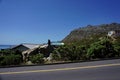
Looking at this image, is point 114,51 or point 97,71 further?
point 114,51

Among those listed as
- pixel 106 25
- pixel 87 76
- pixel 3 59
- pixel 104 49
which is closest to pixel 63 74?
pixel 87 76

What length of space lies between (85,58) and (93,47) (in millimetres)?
1127

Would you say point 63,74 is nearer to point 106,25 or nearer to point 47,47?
point 47,47

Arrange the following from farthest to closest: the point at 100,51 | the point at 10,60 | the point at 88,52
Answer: the point at 100,51 → the point at 88,52 → the point at 10,60

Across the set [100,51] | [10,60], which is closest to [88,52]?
[100,51]

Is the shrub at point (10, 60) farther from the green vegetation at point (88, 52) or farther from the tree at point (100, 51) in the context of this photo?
the tree at point (100, 51)

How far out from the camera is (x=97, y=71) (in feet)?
38.4

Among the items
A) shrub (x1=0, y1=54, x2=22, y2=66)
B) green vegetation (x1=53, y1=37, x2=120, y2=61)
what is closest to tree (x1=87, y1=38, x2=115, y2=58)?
green vegetation (x1=53, y1=37, x2=120, y2=61)

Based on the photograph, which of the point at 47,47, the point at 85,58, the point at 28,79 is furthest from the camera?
the point at 47,47

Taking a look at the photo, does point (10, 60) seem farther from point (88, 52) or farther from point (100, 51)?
point (100, 51)

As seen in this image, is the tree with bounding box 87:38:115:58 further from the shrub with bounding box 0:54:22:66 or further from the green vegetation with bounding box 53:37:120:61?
the shrub with bounding box 0:54:22:66

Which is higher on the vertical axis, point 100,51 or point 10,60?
point 100,51

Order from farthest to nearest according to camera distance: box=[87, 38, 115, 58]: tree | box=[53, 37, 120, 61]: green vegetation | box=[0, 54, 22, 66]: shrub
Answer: box=[87, 38, 115, 58]: tree → box=[53, 37, 120, 61]: green vegetation → box=[0, 54, 22, 66]: shrub

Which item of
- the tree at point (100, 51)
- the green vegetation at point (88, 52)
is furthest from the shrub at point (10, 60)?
the tree at point (100, 51)
